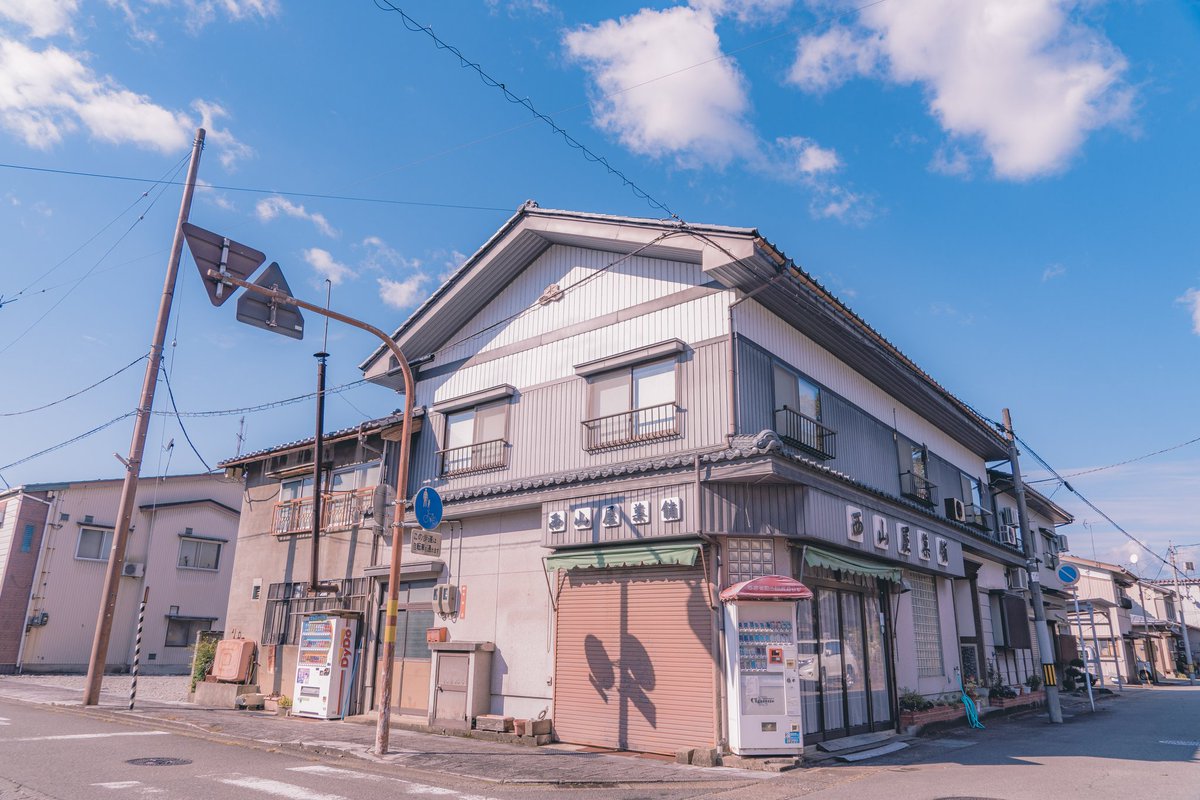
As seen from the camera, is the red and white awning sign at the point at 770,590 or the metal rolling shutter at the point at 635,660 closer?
the red and white awning sign at the point at 770,590

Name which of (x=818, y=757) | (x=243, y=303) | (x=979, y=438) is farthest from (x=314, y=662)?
(x=979, y=438)

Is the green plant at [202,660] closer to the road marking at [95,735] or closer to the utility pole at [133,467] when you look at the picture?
the utility pole at [133,467]

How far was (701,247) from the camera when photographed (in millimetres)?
14336

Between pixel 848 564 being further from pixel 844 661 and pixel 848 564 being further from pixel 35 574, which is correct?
pixel 35 574

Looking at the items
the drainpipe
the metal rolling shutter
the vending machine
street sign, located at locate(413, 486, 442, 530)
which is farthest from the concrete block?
the drainpipe

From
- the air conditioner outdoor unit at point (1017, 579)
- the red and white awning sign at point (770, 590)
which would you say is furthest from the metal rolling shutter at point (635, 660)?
the air conditioner outdoor unit at point (1017, 579)

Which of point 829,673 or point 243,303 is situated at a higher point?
point 243,303

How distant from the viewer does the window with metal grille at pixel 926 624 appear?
18.3 m

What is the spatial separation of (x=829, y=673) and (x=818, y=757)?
75.0 inches

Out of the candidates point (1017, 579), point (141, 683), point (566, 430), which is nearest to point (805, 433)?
point (566, 430)

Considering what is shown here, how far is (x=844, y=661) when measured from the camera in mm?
14602

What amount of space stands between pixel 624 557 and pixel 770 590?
2.88 meters

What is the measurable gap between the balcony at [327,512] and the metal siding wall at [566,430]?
6.21ft

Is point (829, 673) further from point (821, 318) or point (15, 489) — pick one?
point (15, 489)
